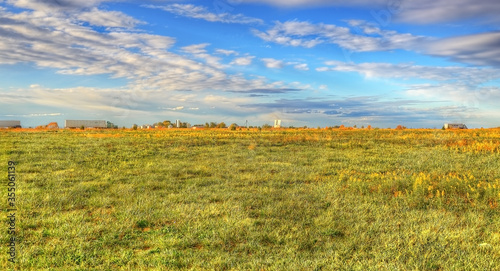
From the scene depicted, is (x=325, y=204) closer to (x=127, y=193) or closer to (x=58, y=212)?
(x=127, y=193)

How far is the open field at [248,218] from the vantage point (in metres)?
6.93

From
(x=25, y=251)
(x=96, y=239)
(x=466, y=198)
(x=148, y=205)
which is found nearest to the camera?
(x=25, y=251)

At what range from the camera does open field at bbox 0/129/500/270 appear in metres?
6.93

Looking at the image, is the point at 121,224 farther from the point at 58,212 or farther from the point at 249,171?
the point at 249,171

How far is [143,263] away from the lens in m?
6.66

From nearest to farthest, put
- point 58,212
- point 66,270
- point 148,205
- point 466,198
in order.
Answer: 1. point 66,270
2. point 58,212
3. point 148,205
4. point 466,198

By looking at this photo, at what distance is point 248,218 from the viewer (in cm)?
944

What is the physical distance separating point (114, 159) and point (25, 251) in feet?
45.7

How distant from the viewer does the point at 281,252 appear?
7246 mm

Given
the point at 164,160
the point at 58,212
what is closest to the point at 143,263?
the point at 58,212

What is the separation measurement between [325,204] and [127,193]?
714cm

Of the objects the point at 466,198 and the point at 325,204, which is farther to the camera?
the point at 466,198

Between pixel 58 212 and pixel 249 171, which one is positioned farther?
pixel 249 171

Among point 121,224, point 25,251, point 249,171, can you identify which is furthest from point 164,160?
point 25,251
